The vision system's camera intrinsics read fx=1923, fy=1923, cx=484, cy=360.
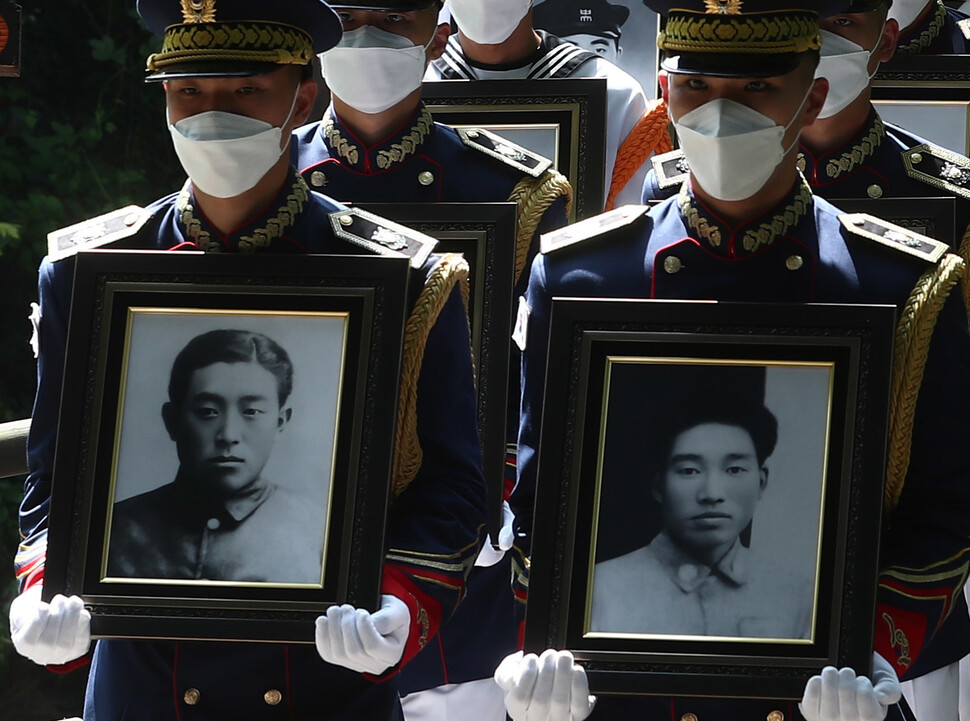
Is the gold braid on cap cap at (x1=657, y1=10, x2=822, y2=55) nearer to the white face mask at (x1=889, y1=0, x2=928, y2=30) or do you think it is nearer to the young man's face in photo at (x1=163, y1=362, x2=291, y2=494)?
the young man's face in photo at (x1=163, y1=362, x2=291, y2=494)

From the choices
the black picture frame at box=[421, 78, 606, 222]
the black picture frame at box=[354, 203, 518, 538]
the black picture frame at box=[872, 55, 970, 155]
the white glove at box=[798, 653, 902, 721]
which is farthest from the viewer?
the black picture frame at box=[872, 55, 970, 155]

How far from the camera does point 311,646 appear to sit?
2.98 meters

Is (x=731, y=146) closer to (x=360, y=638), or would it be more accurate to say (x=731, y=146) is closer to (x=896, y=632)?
(x=896, y=632)

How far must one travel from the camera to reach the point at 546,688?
2.71 m

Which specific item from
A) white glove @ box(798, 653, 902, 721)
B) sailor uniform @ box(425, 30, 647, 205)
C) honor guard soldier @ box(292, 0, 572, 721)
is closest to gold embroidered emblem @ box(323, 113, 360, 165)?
honor guard soldier @ box(292, 0, 572, 721)

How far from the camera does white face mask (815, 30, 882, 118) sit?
170 inches

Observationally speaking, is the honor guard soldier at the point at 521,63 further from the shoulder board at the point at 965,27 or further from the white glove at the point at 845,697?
the white glove at the point at 845,697

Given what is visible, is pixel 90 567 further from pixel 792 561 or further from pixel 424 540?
pixel 792 561

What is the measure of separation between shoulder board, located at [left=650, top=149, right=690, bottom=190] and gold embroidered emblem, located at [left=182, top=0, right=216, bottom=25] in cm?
127

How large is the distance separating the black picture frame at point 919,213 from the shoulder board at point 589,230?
912mm

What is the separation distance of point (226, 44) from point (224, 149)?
17cm

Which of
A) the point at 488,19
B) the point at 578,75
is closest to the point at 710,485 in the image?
the point at 578,75

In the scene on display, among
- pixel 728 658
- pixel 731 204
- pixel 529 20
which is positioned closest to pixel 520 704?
pixel 728 658

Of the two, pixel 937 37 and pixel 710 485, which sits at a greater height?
pixel 937 37
